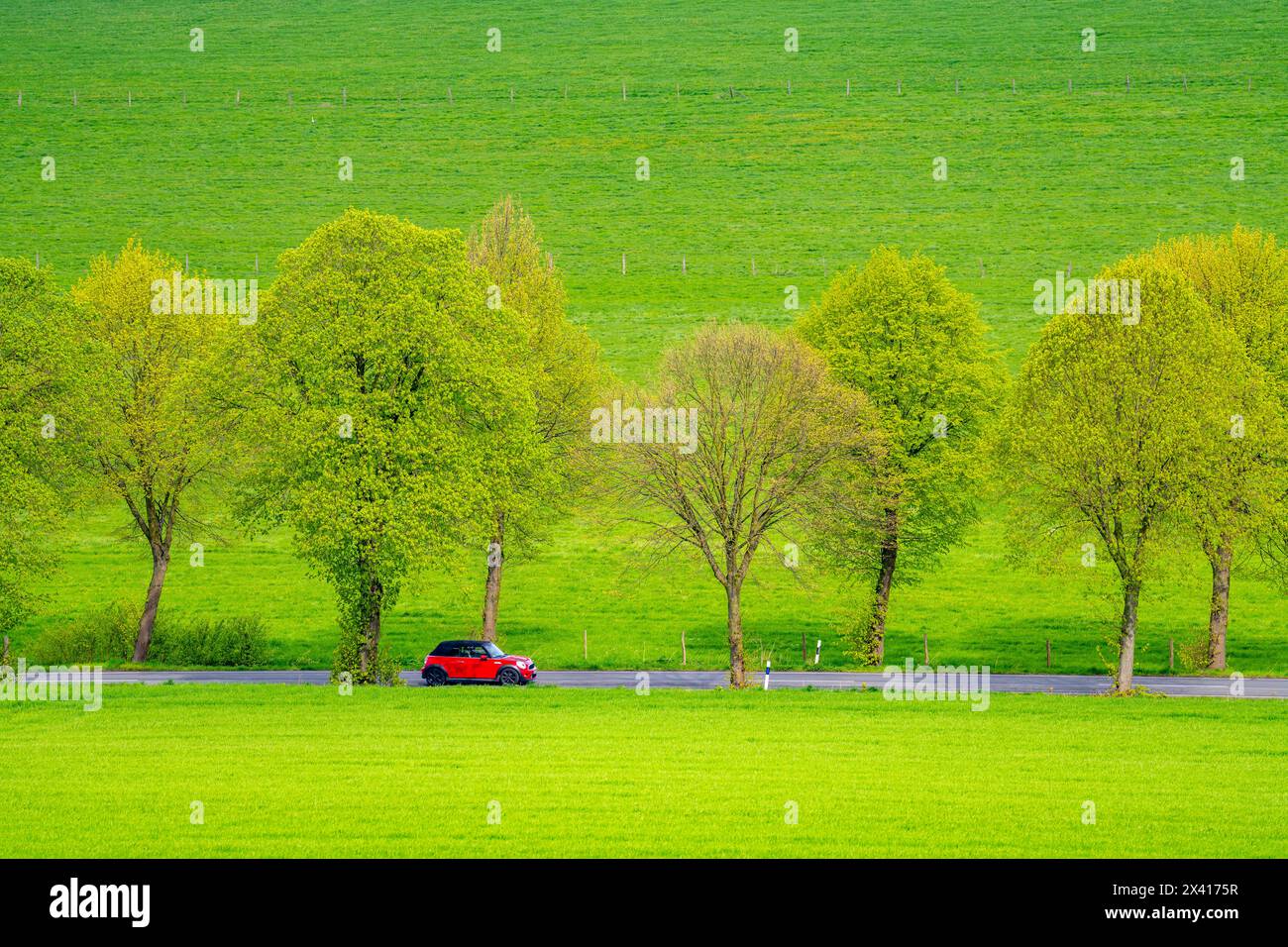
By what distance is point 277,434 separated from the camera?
3900cm

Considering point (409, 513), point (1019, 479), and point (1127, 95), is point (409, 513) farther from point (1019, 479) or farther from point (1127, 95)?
point (1127, 95)

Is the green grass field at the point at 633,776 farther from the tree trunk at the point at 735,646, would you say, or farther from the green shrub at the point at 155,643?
the green shrub at the point at 155,643

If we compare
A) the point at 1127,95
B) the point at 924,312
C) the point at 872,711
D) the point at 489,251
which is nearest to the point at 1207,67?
the point at 1127,95

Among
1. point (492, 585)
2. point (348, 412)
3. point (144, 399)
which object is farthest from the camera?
point (144, 399)

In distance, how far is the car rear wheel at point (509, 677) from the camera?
44.8m

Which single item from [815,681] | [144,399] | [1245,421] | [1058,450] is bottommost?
[815,681]

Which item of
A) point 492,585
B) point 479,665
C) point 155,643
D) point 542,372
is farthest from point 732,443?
point 155,643

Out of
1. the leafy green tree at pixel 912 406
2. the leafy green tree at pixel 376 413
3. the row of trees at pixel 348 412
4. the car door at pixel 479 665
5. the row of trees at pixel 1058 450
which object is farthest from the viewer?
the leafy green tree at pixel 912 406

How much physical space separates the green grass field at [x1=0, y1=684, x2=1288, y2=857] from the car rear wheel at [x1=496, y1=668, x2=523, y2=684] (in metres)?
6.58

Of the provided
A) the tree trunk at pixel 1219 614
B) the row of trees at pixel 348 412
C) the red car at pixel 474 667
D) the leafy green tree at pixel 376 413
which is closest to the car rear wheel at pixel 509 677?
the red car at pixel 474 667

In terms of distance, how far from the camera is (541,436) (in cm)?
4944

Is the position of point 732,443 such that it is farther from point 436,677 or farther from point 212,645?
point 212,645

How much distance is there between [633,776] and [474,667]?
2071 centimetres

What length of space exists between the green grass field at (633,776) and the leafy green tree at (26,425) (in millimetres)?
Answer: 7190
